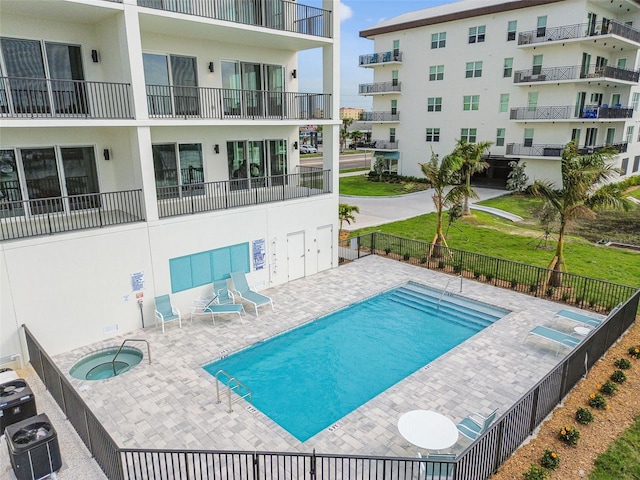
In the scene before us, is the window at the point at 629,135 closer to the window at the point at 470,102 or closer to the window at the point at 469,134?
the window at the point at 469,134

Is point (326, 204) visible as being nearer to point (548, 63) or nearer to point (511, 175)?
point (511, 175)

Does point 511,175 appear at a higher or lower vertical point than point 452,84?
lower

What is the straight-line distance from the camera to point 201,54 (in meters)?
15.7

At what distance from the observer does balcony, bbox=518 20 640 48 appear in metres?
32.1

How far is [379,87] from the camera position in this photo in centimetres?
4431

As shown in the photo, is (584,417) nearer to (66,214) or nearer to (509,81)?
(66,214)

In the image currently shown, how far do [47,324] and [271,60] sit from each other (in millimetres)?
12664

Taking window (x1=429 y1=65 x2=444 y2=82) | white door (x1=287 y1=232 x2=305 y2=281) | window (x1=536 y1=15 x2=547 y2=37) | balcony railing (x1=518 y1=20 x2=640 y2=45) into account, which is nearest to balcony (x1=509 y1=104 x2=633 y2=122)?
balcony railing (x1=518 y1=20 x2=640 y2=45)

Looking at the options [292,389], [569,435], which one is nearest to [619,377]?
[569,435]

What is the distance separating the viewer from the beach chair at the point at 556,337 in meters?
12.1

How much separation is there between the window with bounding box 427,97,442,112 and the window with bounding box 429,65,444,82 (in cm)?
178

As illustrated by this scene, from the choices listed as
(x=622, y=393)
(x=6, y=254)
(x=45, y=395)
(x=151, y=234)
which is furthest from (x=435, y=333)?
(x=6, y=254)

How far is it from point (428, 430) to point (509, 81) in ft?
117

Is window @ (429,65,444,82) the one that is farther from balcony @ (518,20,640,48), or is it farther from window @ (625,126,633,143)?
window @ (625,126,633,143)
